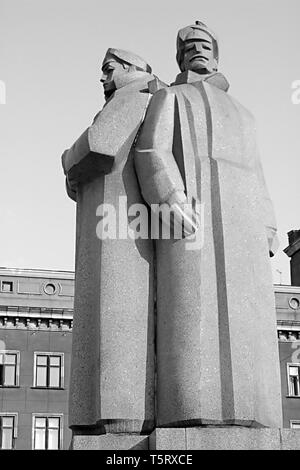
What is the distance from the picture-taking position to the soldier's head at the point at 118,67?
9.50m

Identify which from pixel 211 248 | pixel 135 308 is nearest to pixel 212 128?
pixel 211 248

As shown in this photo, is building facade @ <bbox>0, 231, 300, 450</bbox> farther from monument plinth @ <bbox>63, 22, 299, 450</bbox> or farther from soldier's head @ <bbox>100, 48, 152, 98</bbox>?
monument plinth @ <bbox>63, 22, 299, 450</bbox>

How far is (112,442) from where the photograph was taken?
7.64 metres

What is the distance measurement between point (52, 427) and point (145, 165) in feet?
153

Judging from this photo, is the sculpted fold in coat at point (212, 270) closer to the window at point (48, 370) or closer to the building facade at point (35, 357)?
the building facade at point (35, 357)

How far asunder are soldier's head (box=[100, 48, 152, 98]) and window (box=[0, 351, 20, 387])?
147 feet

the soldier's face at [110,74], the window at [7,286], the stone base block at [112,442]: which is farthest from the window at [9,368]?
the stone base block at [112,442]

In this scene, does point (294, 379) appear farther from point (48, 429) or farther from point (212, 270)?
point (212, 270)

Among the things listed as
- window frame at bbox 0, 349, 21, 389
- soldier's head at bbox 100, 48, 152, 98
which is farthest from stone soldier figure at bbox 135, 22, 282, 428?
window frame at bbox 0, 349, 21, 389

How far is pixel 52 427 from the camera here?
2096 inches

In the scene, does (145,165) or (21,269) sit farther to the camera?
(21,269)

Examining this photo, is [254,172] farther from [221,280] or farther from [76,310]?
[76,310]

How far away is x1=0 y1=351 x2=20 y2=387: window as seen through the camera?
5306 centimetres
